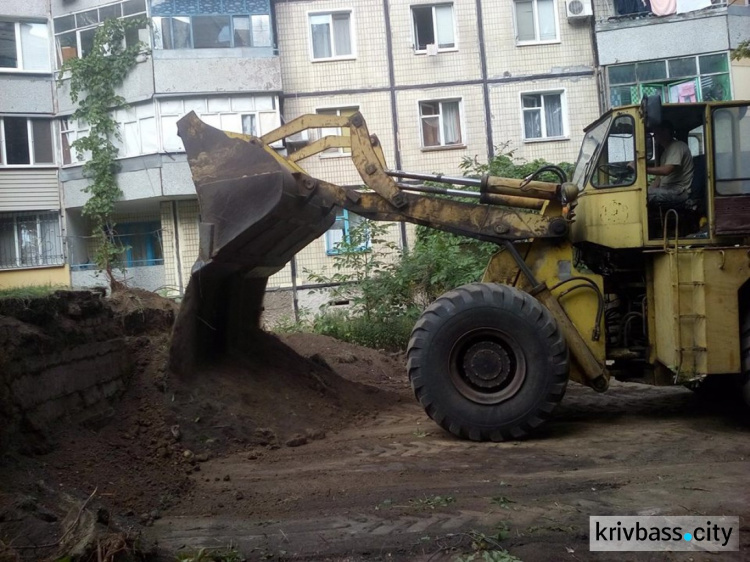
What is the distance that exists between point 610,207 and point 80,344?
193 inches

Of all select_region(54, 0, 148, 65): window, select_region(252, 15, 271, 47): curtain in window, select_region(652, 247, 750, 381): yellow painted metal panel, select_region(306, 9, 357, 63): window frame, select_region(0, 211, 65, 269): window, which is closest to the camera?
select_region(652, 247, 750, 381): yellow painted metal panel

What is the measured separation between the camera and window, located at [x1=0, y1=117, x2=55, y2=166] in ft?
78.8

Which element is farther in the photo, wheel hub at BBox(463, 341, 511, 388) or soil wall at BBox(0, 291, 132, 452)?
Result: wheel hub at BBox(463, 341, 511, 388)

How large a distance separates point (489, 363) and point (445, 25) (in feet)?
58.7

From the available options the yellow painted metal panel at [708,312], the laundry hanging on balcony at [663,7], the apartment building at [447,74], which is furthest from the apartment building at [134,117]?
the yellow painted metal panel at [708,312]

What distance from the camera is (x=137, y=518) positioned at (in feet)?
16.9

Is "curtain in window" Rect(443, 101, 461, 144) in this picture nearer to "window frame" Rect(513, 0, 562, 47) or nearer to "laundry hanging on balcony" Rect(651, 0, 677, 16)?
"window frame" Rect(513, 0, 562, 47)

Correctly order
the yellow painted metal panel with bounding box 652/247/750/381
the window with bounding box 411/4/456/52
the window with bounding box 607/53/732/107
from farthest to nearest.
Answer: the window with bounding box 411/4/456/52, the window with bounding box 607/53/732/107, the yellow painted metal panel with bounding box 652/247/750/381

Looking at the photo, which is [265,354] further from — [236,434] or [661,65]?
[661,65]

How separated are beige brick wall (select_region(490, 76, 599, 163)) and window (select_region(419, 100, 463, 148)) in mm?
1069

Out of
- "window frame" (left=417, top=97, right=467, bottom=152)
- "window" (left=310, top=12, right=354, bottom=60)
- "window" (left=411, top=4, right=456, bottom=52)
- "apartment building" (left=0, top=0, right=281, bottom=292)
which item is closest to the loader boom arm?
"apartment building" (left=0, top=0, right=281, bottom=292)

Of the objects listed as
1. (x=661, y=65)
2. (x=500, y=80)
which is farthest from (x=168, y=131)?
(x=661, y=65)

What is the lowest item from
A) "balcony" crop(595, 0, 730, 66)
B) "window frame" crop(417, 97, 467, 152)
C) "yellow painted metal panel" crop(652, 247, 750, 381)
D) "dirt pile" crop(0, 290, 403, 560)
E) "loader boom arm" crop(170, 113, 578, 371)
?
"dirt pile" crop(0, 290, 403, 560)

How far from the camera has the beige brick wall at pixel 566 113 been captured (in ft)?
74.8
